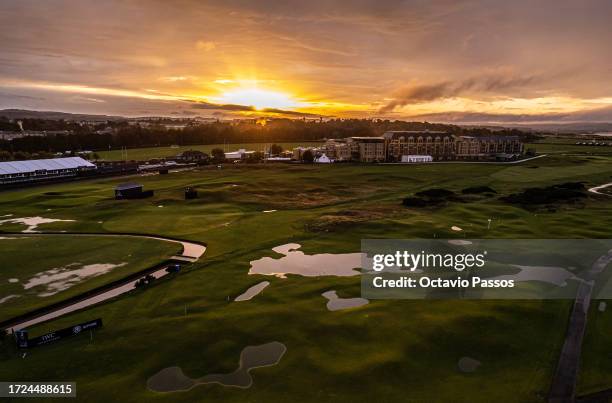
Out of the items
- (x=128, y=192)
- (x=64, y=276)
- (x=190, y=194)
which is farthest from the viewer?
(x=190, y=194)

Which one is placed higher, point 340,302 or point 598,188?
point 598,188

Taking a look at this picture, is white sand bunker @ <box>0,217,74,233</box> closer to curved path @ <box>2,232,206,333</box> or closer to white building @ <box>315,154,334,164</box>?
curved path @ <box>2,232,206,333</box>

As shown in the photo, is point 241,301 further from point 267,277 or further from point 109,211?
point 109,211

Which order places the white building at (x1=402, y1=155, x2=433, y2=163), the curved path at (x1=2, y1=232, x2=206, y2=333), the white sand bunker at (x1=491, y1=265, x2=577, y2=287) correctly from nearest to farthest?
the curved path at (x1=2, y1=232, x2=206, y2=333) < the white sand bunker at (x1=491, y1=265, x2=577, y2=287) < the white building at (x1=402, y1=155, x2=433, y2=163)

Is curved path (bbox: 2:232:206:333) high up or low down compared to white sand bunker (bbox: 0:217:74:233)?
down

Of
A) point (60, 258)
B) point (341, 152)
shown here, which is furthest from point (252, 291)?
point (341, 152)

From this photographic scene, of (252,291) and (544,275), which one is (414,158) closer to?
(544,275)

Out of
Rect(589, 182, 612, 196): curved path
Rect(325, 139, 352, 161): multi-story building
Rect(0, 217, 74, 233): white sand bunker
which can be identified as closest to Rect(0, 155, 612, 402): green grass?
Rect(0, 217, 74, 233): white sand bunker

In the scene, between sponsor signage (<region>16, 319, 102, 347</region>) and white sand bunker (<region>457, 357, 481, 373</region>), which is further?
sponsor signage (<region>16, 319, 102, 347</region>)
